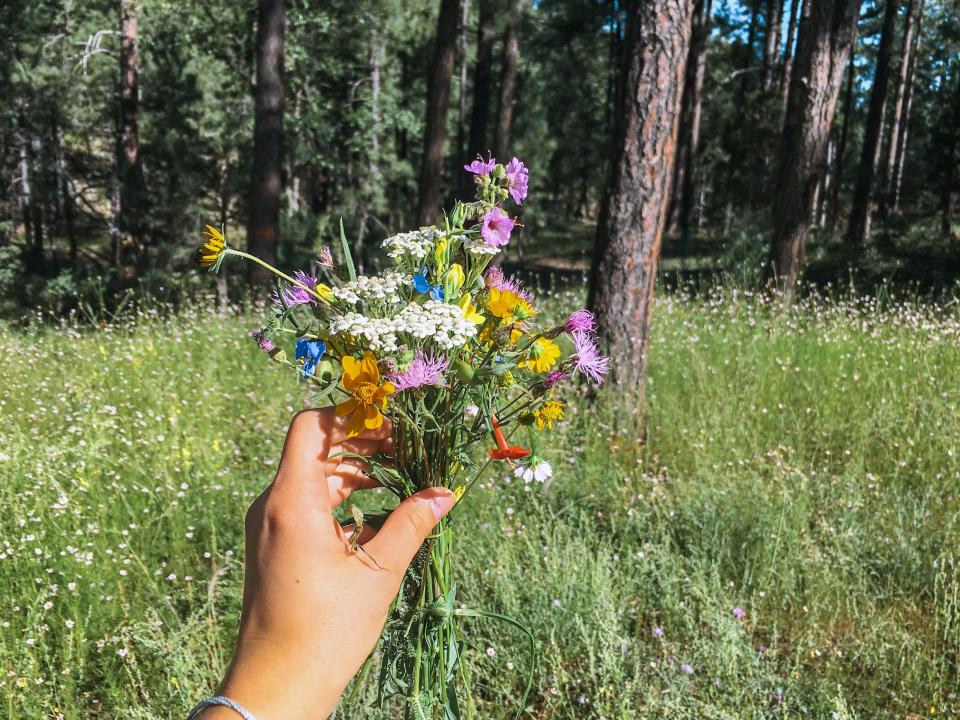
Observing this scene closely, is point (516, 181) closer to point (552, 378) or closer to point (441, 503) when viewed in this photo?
point (552, 378)

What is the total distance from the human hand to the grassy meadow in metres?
1.04

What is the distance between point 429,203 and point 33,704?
352 inches

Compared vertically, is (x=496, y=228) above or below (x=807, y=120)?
below

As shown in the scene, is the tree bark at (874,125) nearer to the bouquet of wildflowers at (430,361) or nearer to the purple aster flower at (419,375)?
the bouquet of wildflowers at (430,361)

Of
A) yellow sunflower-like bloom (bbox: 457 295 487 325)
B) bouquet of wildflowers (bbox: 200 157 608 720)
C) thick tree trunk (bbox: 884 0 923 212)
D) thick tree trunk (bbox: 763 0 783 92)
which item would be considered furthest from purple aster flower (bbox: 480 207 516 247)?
thick tree trunk (bbox: 884 0 923 212)

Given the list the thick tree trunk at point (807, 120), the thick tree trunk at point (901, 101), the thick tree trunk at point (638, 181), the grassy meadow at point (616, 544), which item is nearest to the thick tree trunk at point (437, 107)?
the thick tree trunk at point (807, 120)

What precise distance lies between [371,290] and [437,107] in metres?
9.62

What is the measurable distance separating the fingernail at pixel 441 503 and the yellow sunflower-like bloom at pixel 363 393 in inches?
7.5

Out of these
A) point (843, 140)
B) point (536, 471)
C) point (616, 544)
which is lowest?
point (616, 544)

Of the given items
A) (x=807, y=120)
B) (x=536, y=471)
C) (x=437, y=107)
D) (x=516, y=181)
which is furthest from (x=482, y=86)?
(x=536, y=471)

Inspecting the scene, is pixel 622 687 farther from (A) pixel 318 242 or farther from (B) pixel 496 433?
(A) pixel 318 242

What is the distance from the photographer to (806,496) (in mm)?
2973

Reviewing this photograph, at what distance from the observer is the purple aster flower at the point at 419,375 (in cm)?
112

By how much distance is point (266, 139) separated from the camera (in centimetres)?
830
